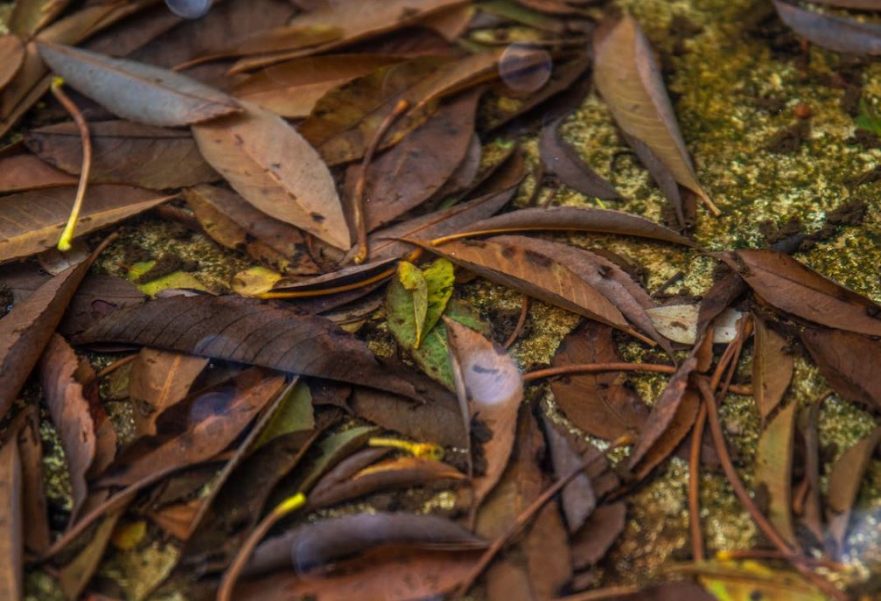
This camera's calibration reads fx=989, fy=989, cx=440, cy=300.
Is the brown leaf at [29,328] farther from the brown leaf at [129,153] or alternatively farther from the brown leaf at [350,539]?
the brown leaf at [350,539]

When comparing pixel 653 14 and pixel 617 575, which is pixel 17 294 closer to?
pixel 617 575

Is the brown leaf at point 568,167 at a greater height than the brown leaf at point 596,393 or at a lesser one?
greater

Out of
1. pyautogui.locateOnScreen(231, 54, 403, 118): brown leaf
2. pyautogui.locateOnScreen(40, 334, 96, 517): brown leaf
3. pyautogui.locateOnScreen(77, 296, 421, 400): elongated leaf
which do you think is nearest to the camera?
pyautogui.locateOnScreen(40, 334, 96, 517): brown leaf

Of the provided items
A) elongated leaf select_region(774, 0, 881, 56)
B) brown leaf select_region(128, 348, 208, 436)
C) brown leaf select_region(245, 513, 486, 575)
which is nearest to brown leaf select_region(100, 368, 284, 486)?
brown leaf select_region(128, 348, 208, 436)

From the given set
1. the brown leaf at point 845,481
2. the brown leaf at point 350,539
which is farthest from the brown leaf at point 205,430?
the brown leaf at point 845,481

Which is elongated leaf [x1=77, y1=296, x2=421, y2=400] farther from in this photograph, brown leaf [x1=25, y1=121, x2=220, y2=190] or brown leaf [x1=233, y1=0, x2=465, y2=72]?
brown leaf [x1=233, y1=0, x2=465, y2=72]

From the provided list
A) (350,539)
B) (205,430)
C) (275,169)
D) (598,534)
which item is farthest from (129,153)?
(598,534)
